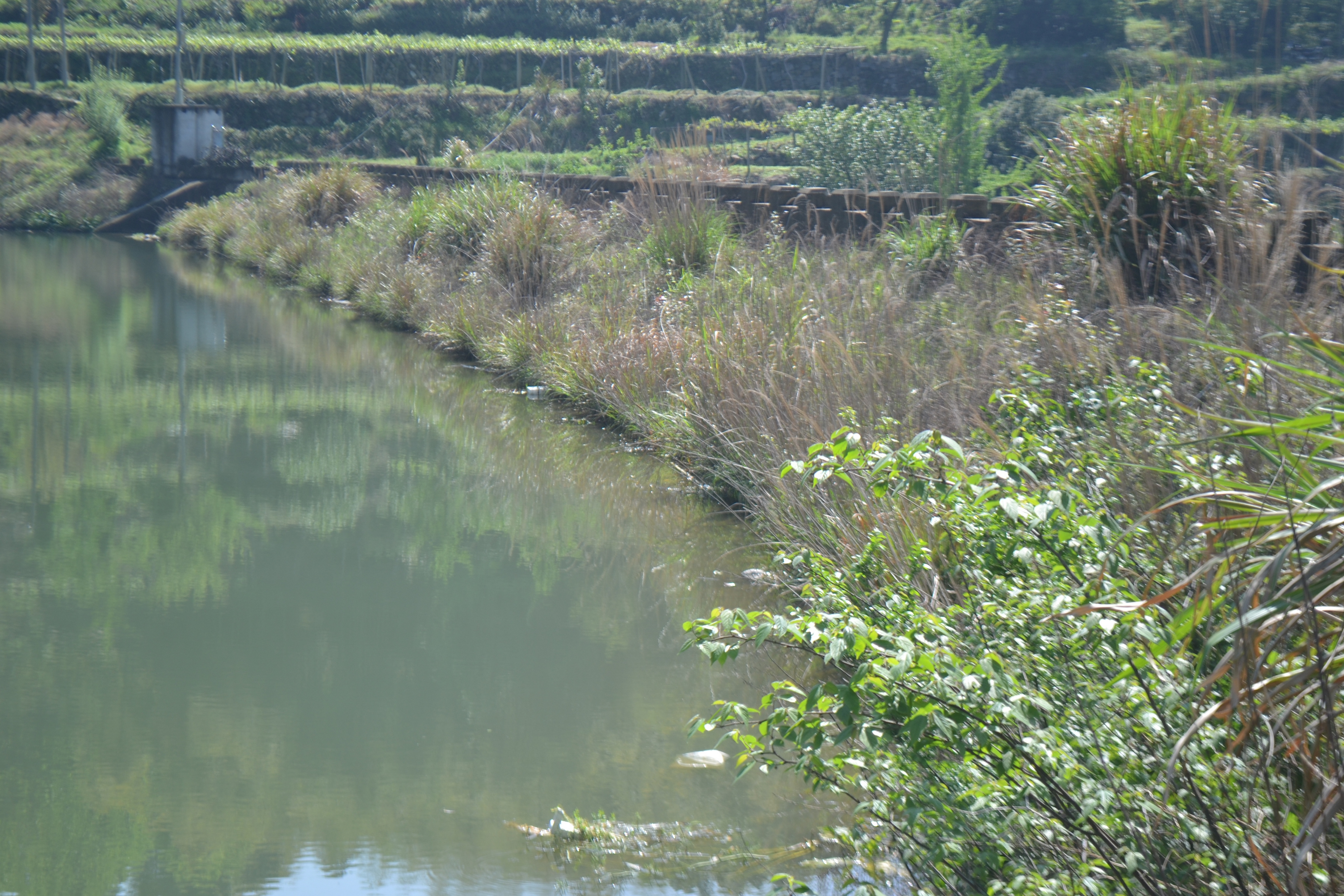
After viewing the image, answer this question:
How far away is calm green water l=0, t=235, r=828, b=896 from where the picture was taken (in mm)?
3221

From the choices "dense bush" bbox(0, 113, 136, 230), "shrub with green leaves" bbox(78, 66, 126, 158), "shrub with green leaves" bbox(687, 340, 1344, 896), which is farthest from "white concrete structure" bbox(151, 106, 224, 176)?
"shrub with green leaves" bbox(687, 340, 1344, 896)

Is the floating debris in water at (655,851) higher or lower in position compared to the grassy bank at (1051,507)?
lower

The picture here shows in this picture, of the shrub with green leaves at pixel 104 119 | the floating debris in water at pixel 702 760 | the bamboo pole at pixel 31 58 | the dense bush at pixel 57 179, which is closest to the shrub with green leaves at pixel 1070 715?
the floating debris in water at pixel 702 760

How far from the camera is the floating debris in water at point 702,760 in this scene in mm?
Result: 3682

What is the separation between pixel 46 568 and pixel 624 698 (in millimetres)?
2786

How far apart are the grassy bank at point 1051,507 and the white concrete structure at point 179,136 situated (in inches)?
1058

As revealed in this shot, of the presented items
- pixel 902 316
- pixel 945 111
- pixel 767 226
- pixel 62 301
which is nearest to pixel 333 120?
pixel 945 111

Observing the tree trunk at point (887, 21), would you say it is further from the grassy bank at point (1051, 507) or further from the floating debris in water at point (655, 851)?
the floating debris in water at point (655, 851)

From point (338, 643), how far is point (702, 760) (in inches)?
64.3

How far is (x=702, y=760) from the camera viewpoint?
146 inches

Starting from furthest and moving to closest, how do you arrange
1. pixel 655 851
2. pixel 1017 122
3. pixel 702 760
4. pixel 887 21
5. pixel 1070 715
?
pixel 887 21 < pixel 1017 122 < pixel 702 760 < pixel 655 851 < pixel 1070 715

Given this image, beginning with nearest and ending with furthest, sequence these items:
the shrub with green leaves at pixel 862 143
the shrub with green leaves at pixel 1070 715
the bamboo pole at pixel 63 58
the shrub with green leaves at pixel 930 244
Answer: the shrub with green leaves at pixel 1070 715, the shrub with green leaves at pixel 930 244, the shrub with green leaves at pixel 862 143, the bamboo pole at pixel 63 58

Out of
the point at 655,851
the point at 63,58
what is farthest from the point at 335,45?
the point at 655,851

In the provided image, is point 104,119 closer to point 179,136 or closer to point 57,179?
point 179,136
